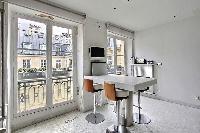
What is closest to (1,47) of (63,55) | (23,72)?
(23,72)

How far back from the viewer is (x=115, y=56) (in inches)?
199

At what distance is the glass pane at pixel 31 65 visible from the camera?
2.82m

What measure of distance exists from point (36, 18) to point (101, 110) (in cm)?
259

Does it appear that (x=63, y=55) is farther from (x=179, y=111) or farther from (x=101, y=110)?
(x=179, y=111)

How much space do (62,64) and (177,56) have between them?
3.39 metres

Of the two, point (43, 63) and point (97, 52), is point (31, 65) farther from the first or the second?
point (97, 52)

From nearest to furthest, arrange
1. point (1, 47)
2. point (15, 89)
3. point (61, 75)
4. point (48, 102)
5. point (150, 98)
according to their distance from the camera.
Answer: point (1, 47) < point (15, 89) < point (48, 102) < point (61, 75) < point (150, 98)

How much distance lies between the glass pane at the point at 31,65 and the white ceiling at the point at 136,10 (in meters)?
0.79

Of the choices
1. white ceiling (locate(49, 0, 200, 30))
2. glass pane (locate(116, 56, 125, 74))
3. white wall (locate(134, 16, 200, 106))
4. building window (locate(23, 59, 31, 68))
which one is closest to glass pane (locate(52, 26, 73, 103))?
building window (locate(23, 59, 31, 68))

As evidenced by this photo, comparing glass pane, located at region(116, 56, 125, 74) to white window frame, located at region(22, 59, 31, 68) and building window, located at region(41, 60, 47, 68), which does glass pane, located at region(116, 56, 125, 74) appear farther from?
white window frame, located at region(22, 59, 31, 68)

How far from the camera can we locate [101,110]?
3684 mm

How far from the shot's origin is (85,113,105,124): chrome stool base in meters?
3.02

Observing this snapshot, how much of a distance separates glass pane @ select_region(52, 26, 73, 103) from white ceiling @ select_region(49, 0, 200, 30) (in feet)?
2.37

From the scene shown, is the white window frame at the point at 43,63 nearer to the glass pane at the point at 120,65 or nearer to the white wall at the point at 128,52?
the glass pane at the point at 120,65
